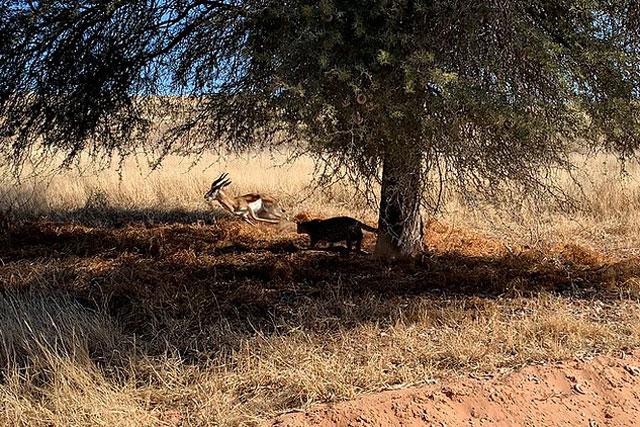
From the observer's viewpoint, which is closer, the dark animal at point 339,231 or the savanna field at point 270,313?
the savanna field at point 270,313

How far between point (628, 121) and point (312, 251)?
14.8ft

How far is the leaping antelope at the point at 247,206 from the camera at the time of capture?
38.4 feet

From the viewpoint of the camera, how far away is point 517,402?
195 inches

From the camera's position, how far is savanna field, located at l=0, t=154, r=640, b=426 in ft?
15.5

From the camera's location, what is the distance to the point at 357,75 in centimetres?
498

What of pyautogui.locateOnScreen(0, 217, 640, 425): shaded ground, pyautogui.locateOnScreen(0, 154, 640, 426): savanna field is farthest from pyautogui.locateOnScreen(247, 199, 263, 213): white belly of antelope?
pyautogui.locateOnScreen(0, 217, 640, 425): shaded ground

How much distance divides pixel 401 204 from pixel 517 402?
104 inches

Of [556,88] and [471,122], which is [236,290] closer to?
[471,122]

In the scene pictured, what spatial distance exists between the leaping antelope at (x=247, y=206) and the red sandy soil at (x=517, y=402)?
6877 millimetres

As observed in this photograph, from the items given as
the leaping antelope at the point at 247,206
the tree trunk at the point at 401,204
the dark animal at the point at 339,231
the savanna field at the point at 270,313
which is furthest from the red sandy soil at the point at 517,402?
the leaping antelope at the point at 247,206

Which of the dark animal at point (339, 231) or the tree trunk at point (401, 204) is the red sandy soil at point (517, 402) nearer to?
the tree trunk at point (401, 204)

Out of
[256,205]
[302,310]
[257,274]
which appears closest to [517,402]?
[302,310]

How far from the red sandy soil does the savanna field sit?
130mm

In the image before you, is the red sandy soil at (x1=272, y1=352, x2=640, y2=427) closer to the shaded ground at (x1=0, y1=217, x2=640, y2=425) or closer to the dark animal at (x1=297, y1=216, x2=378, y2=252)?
the shaded ground at (x1=0, y1=217, x2=640, y2=425)
